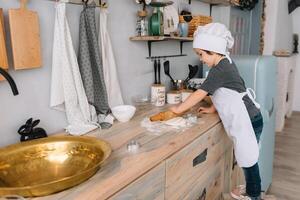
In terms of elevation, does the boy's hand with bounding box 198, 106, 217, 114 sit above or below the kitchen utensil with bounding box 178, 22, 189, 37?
below

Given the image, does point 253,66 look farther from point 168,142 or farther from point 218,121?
point 168,142

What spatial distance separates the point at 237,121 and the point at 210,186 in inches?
15.5

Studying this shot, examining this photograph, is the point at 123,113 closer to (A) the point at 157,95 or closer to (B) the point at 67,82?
(B) the point at 67,82

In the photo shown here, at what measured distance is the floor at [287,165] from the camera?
2344 mm

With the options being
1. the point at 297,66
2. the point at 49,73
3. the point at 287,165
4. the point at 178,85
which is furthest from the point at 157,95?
the point at 297,66

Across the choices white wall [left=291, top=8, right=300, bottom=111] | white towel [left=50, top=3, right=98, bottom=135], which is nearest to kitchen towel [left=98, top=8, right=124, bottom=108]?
white towel [left=50, top=3, right=98, bottom=135]

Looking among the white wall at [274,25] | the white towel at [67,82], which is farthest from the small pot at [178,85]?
the white wall at [274,25]

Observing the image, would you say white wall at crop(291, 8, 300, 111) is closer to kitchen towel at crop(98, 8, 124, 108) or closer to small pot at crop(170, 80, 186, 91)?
small pot at crop(170, 80, 186, 91)

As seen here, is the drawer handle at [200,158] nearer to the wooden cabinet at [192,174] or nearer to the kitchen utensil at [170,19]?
the wooden cabinet at [192,174]

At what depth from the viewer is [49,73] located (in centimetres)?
122

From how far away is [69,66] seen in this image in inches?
47.9

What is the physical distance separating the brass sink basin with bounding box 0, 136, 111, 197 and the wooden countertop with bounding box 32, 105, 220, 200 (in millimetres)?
46

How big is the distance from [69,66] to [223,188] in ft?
3.96

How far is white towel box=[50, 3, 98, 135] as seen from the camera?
3.90 ft
